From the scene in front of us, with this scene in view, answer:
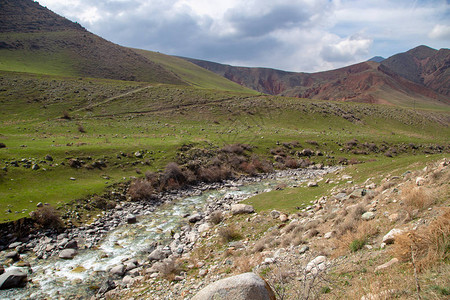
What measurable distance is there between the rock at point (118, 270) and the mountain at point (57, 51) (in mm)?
106769

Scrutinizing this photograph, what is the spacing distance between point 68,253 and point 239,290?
14822 mm

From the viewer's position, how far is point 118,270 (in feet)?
43.9

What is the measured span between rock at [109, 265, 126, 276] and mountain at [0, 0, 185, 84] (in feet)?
350

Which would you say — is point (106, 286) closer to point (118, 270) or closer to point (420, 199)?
point (118, 270)

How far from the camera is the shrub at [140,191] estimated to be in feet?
83.2

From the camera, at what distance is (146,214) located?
2244cm

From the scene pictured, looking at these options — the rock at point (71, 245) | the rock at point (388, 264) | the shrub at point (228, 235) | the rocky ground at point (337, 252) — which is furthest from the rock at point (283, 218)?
the rock at point (71, 245)

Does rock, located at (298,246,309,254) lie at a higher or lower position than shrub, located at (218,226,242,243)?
higher

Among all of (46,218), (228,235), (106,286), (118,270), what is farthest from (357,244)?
(46,218)

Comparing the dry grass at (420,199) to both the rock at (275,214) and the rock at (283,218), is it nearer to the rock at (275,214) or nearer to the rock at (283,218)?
the rock at (283,218)

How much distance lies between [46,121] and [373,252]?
5878 cm

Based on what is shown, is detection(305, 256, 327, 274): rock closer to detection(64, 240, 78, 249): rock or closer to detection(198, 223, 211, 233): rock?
detection(198, 223, 211, 233): rock

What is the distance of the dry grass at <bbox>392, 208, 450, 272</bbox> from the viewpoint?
5.96m

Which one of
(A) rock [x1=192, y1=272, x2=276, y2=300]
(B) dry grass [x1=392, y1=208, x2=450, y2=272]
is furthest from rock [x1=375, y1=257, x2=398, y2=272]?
(A) rock [x1=192, y1=272, x2=276, y2=300]
